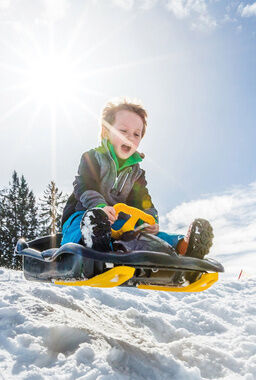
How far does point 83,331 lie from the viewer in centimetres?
268

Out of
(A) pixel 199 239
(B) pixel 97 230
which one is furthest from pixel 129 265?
(A) pixel 199 239

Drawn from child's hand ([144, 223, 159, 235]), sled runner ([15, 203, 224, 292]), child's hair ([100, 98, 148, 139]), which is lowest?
sled runner ([15, 203, 224, 292])

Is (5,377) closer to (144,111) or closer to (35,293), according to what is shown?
(35,293)

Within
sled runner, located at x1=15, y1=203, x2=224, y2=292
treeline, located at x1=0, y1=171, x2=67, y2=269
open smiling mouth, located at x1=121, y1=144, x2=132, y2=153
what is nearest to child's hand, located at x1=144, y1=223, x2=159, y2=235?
sled runner, located at x1=15, y1=203, x2=224, y2=292

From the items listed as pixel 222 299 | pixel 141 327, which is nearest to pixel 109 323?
pixel 141 327

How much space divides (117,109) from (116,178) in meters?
0.73

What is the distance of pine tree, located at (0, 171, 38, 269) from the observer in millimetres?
24469

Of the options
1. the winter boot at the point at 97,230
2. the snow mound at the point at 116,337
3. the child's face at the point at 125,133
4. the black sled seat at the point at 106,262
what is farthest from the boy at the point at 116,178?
the snow mound at the point at 116,337

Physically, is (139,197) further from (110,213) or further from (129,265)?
(129,265)

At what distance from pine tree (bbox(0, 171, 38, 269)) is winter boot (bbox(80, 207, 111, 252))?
2287 cm

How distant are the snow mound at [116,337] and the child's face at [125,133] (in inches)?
68.4

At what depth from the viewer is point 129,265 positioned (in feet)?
7.37

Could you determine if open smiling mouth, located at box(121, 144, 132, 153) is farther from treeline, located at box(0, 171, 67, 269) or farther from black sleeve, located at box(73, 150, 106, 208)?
treeline, located at box(0, 171, 67, 269)

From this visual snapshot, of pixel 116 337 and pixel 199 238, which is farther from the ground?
pixel 199 238
